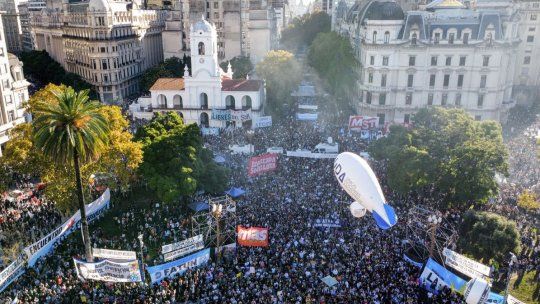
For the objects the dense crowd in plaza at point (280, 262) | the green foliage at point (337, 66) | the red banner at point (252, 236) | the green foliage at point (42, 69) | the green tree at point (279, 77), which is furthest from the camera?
the green foliage at point (42, 69)

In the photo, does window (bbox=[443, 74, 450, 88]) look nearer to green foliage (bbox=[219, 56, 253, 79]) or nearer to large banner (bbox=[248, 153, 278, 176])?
large banner (bbox=[248, 153, 278, 176])

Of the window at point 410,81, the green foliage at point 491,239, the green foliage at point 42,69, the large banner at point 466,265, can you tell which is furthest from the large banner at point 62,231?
the green foliage at point 42,69

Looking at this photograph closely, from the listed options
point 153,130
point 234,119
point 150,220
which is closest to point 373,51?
point 234,119

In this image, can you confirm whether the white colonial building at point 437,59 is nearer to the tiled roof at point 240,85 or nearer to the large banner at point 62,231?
the tiled roof at point 240,85

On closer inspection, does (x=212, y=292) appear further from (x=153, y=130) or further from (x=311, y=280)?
(x=153, y=130)

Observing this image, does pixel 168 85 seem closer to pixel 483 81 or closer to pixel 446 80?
pixel 446 80
